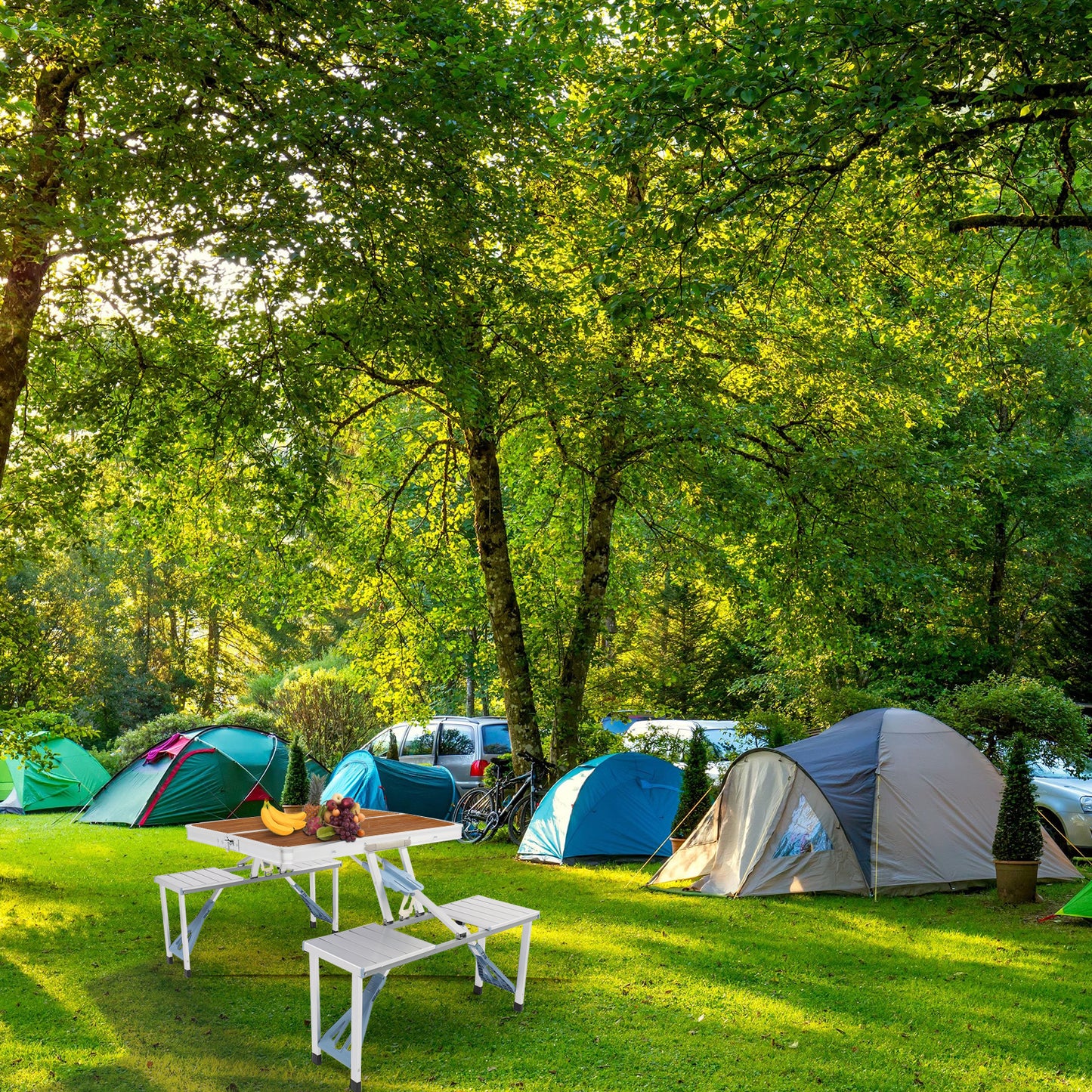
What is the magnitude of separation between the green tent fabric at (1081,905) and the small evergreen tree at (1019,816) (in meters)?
0.86

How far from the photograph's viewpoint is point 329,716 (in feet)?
58.9

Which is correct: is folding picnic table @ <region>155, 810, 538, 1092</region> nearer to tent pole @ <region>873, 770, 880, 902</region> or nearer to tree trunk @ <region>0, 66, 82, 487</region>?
tree trunk @ <region>0, 66, 82, 487</region>

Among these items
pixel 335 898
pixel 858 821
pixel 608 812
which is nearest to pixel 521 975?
pixel 335 898

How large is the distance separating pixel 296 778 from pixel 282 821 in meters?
7.30

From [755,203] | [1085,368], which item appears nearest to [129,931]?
[755,203]

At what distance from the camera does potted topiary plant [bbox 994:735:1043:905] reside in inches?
329

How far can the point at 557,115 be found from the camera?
5.70 m

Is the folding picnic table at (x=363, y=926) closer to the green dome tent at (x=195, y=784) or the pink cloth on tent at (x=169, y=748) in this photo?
the green dome tent at (x=195, y=784)

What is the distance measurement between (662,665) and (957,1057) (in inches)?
616

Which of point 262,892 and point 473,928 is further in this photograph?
point 262,892

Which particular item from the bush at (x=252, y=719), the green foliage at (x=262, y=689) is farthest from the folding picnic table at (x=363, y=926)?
the green foliage at (x=262, y=689)

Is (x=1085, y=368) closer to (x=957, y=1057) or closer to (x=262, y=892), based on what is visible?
(x=957, y=1057)

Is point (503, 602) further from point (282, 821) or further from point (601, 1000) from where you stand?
point (601, 1000)

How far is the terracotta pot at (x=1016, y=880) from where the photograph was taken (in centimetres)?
834
